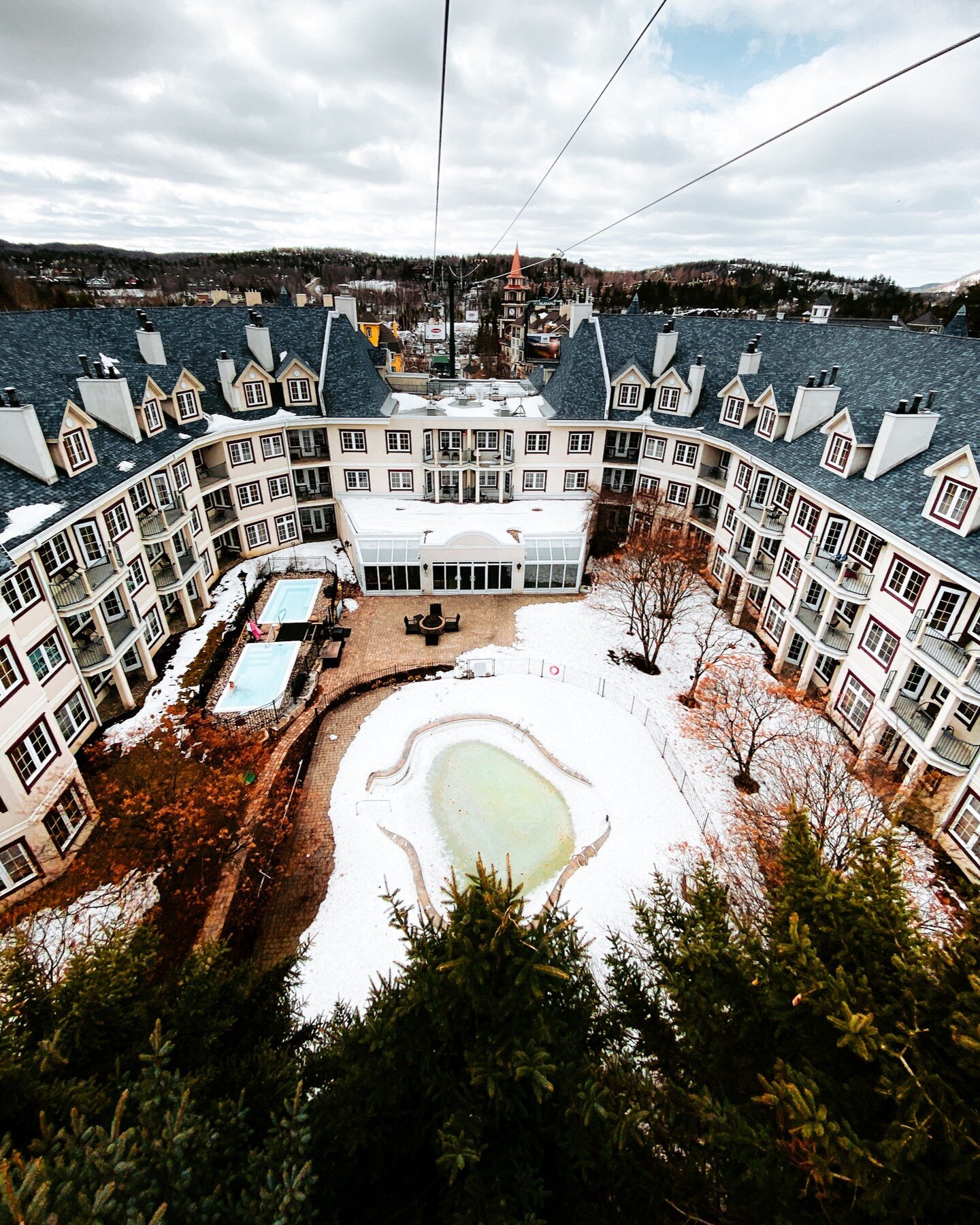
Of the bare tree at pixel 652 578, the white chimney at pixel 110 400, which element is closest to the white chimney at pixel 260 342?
the white chimney at pixel 110 400

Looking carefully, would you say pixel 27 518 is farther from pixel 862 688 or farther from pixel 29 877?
pixel 862 688

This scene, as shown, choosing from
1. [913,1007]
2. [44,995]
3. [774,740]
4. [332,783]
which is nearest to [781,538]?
[774,740]

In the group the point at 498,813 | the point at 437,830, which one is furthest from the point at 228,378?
the point at 498,813

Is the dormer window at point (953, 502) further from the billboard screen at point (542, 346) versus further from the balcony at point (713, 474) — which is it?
the billboard screen at point (542, 346)

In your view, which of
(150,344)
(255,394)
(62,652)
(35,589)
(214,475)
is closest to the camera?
(35,589)

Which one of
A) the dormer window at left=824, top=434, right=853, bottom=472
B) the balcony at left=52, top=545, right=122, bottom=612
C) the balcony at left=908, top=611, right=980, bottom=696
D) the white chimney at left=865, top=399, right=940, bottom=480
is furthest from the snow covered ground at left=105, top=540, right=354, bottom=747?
the balcony at left=908, top=611, right=980, bottom=696

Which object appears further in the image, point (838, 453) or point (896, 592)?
point (838, 453)

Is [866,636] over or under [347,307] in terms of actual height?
under

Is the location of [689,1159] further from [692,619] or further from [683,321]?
[683,321]
